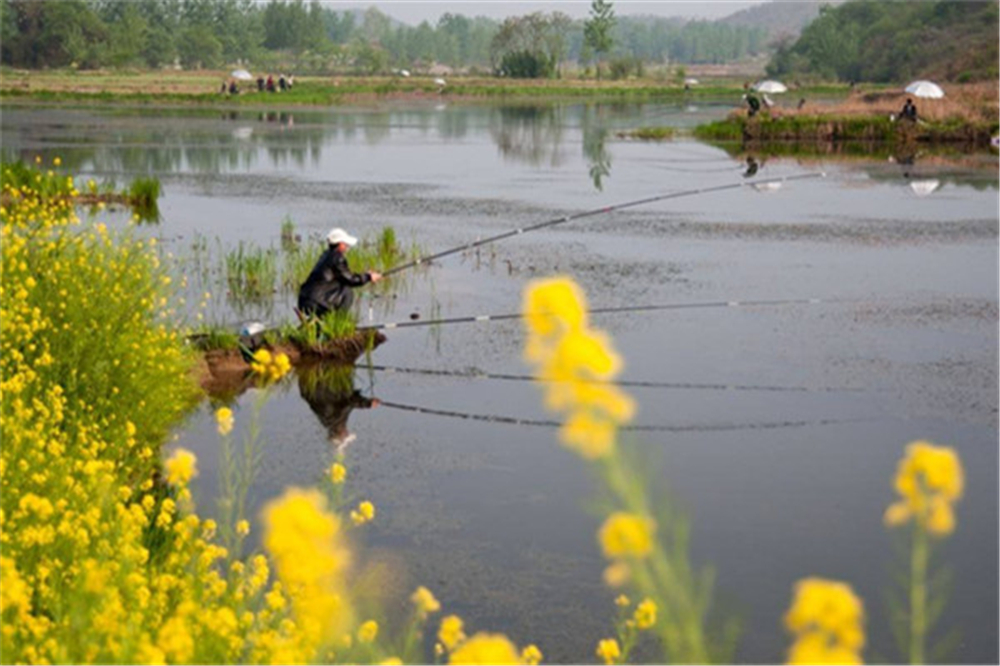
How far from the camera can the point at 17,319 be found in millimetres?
8992

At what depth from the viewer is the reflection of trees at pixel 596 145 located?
33812 mm

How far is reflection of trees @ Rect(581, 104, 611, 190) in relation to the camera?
3381 centimetres

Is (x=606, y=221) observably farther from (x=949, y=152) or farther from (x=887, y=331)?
(x=949, y=152)

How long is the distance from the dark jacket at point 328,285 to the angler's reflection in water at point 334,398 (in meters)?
0.73

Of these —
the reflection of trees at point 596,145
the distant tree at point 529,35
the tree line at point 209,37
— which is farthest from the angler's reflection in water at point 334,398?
the distant tree at point 529,35

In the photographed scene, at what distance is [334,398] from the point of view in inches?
500

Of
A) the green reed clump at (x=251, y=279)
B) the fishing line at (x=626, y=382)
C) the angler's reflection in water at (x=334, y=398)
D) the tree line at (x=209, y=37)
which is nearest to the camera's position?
the angler's reflection in water at (x=334, y=398)

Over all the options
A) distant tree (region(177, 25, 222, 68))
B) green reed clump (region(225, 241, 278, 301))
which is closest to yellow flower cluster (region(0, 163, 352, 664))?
green reed clump (region(225, 241, 278, 301))

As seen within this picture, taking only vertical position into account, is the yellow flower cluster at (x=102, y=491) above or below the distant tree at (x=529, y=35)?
below

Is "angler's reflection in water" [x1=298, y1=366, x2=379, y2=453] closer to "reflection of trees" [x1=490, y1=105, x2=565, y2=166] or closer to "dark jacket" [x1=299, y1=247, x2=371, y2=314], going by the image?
"dark jacket" [x1=299, y1=247, x2=371, y2=314]

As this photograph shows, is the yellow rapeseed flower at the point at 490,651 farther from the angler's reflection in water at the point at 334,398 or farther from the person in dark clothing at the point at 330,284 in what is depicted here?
the person in dark clothing at the point at 330,284

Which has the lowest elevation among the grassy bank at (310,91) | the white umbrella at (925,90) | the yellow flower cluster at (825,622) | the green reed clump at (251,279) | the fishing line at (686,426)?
the fishing line at (686,426)

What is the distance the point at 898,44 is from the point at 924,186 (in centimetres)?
7223

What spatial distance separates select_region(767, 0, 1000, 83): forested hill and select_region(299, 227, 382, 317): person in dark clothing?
6099 cm
